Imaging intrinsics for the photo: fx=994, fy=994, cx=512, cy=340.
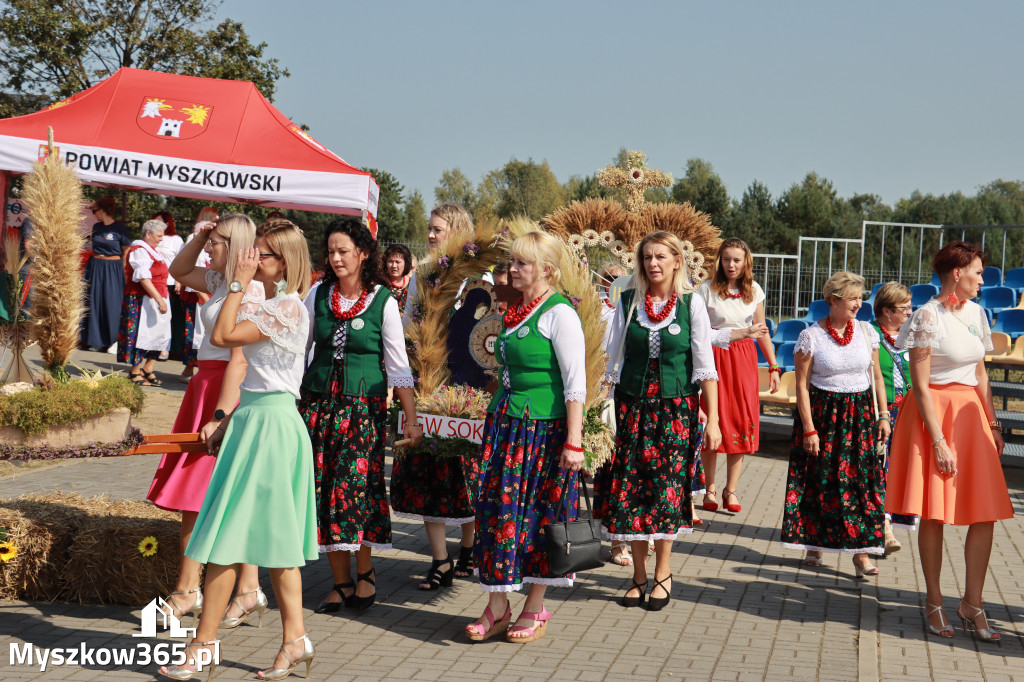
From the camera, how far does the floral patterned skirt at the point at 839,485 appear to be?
6.07 m

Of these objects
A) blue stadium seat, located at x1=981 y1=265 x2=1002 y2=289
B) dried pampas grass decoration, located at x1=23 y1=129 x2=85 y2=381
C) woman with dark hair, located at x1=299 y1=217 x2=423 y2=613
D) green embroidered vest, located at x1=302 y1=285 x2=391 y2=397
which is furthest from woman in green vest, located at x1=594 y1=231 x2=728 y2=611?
blue stadium seat, located at x1=981 y1=265 x2=1002 y2=289

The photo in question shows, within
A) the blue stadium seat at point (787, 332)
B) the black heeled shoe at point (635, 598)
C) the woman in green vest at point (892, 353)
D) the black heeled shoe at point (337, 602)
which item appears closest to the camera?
the black heeled shoe at point (337, 602)

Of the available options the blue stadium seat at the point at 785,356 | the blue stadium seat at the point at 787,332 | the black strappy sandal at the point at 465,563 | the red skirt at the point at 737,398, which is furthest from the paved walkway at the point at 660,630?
the blue stadium seat at the point at 787,332

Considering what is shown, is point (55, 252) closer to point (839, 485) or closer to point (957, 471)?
point (957, 471)

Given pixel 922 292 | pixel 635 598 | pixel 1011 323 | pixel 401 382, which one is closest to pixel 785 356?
pixel 1011 323

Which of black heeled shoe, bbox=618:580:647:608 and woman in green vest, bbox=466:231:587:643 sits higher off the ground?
woman in green vest, bbox=466:231:587:643

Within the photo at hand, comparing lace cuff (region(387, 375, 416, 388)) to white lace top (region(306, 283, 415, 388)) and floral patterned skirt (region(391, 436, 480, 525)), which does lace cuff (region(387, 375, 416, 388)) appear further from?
floral patterned skirt (region(391, 436, 480, 525))

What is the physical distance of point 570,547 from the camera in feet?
14.9

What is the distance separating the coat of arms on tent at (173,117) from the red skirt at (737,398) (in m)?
8.01

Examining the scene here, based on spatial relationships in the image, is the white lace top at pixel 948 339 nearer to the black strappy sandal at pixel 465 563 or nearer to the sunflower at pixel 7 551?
the black strappy sandal at pixel 465 563

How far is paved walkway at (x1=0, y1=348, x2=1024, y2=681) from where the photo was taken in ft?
14.5

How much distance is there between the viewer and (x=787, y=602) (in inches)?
224

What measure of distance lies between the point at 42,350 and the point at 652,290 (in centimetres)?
313

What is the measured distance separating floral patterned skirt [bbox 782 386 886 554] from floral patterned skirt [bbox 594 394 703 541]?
113 centimetres
